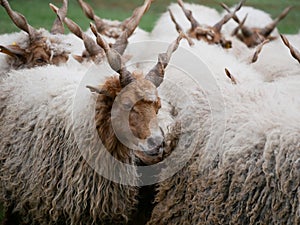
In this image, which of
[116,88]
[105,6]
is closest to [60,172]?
[116,88]

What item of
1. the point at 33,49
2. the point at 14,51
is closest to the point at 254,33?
the point at 33,49

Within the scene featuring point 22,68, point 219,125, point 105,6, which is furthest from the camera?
point 105,6

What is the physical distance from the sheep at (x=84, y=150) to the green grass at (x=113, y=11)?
6.74 m

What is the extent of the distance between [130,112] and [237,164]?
0.83 metres

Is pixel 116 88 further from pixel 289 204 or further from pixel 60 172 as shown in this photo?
pixel 289 204

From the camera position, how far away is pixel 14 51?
15.8 feet

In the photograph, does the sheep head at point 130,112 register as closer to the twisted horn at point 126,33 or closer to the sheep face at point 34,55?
the twisted horn at point 126,33

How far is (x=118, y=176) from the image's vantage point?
11.8ft

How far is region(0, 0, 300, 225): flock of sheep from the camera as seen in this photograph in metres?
2.94

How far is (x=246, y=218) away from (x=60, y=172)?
1.41 m

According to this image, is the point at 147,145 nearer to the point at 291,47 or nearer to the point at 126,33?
the point at 126,33

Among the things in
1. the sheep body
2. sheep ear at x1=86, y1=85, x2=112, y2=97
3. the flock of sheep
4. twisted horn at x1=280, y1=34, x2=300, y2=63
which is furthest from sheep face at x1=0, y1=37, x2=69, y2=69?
twisted horn at x1=280, y1=34, x2=300, y2=63

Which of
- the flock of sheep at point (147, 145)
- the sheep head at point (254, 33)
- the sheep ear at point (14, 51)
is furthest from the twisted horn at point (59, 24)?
the sheep head at point (254, 33)

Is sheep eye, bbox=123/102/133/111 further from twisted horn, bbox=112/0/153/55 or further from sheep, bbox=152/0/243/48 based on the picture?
sheep, bbox=152/0/243/48
